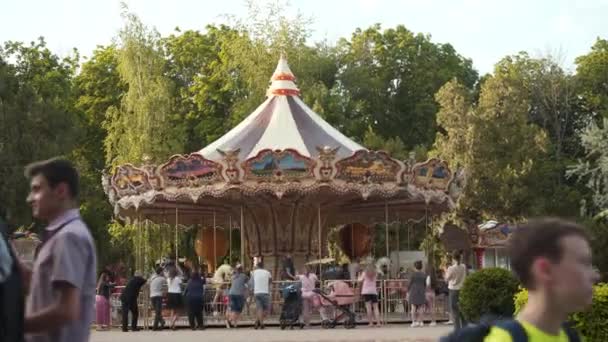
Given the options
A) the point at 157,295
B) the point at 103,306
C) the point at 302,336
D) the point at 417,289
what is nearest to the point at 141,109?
the point at 103,306

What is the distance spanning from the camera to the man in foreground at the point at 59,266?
4.51 metres

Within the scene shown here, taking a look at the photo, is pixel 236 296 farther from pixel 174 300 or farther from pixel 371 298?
pixel 371 298

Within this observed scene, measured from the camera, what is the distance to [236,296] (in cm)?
2564

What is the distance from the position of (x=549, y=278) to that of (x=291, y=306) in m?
21.7

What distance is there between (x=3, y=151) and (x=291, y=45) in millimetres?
13648

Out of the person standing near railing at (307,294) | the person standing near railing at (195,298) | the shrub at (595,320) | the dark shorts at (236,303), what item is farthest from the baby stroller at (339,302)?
the shrub at (595,320)

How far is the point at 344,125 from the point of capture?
49.1 metres

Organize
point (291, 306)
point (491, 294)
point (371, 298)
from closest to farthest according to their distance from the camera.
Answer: point (491, 294) < point (371, 298) < point (291, 306)

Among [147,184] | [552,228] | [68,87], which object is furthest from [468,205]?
[552,228]

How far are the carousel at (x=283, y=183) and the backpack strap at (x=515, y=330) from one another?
24258mm

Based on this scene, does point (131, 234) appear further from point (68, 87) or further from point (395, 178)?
point (395, 178)

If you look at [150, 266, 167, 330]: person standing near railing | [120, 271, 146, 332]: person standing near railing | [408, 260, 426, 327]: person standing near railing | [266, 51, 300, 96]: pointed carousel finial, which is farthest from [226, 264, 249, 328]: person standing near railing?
[266, 51, 300, 96]: pointed carousel finial

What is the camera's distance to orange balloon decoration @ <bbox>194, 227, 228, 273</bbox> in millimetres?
35969

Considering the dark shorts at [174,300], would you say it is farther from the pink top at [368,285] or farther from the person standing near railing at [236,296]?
the pink top at [368,285]
